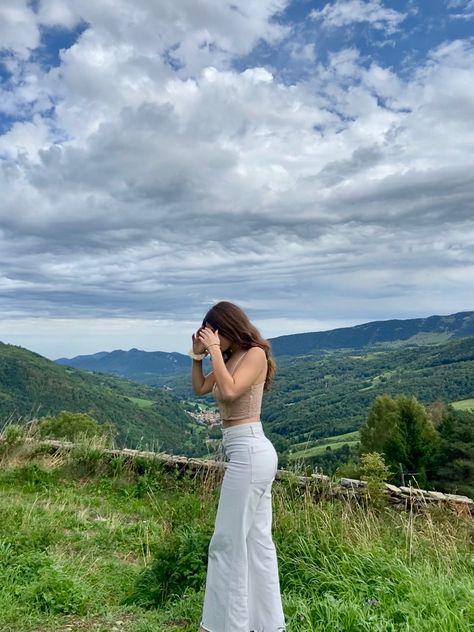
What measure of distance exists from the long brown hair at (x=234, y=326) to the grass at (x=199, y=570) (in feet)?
5.12

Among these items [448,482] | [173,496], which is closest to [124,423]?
[448,482]

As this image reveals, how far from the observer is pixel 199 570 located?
3.92 m

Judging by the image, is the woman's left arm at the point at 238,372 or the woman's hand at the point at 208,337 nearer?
the woman's left arm at the point at 238,372

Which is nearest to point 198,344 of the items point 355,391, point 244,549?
point 244,549

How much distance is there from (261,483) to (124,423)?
364 feet

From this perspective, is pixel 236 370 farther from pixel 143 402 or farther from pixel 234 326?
pixel 143 402

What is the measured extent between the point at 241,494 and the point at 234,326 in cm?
95

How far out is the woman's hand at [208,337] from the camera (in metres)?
2.94

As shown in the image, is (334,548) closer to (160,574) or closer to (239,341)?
(160,574)

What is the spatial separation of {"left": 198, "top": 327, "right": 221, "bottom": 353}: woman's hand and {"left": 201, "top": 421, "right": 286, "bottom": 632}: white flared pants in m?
0.51

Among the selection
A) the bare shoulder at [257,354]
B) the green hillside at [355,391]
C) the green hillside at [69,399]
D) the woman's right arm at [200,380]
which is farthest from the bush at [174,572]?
the green hillside at [69,399]

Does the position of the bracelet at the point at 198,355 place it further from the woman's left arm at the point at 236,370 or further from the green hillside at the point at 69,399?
the green hillside at the point at 69,399

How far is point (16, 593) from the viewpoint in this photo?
11.7 ft

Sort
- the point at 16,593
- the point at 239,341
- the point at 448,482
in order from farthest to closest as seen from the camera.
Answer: the point at 448,482 < the point at 16,593 < the point at 239,341
